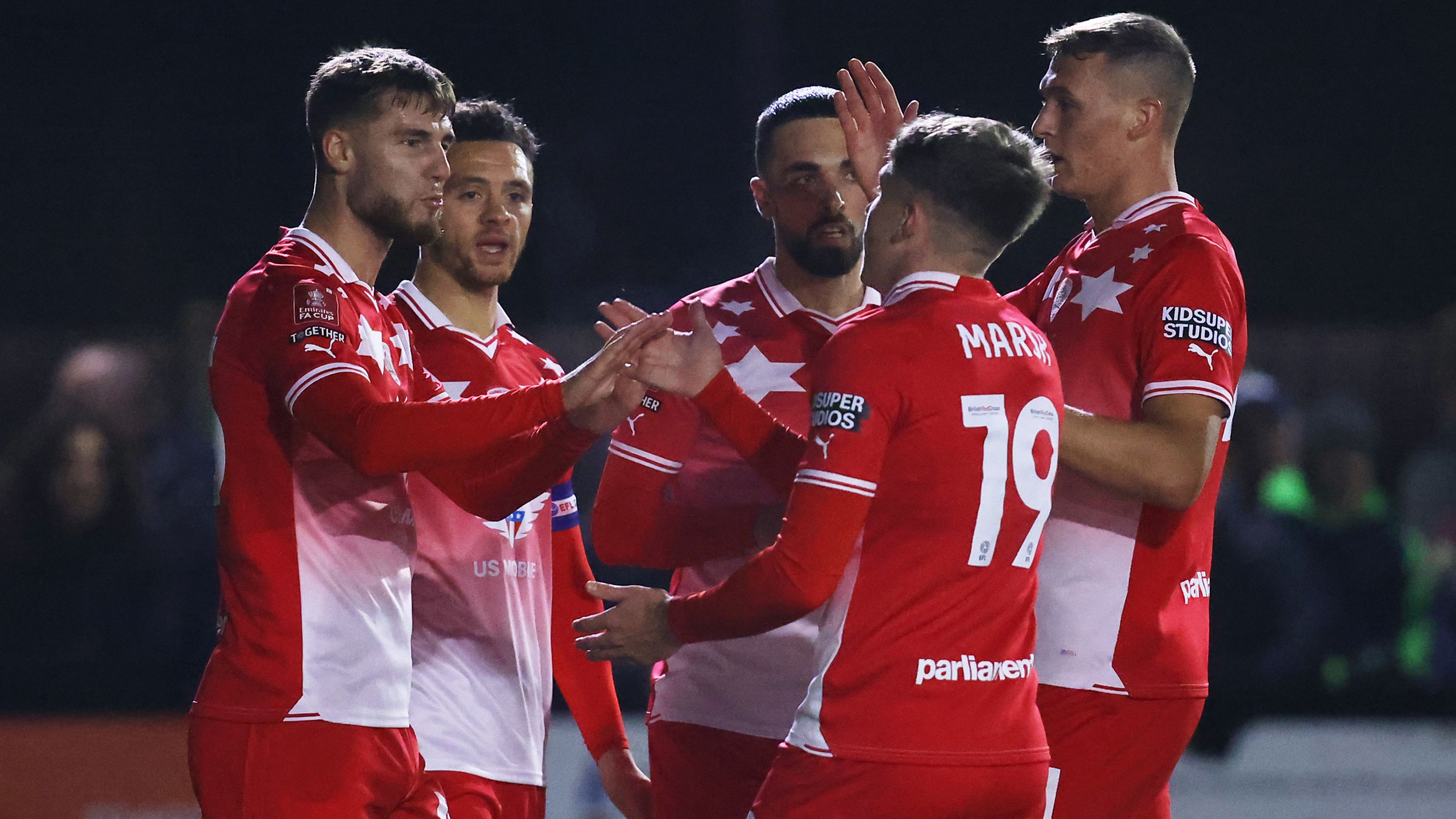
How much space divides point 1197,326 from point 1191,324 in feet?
0.04

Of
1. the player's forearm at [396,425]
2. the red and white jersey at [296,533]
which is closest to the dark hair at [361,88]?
the red and white jersey at [296,533]

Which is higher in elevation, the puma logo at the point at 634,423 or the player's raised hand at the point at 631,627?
the puma logo at the point at 634,423

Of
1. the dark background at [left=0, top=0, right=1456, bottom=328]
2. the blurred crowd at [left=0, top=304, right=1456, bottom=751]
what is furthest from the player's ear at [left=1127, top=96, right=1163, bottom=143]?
the dark background at [left=0, top=0, right=1456, bottom=328]

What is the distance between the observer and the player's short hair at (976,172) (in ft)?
8.58

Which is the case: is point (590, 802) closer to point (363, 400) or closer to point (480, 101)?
point (480, 101)

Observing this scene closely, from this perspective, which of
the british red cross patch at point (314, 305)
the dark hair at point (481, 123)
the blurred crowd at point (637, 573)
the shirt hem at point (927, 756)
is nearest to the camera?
the shirt hem at point (927, 756)

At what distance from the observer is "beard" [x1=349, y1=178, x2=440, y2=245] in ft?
10.2

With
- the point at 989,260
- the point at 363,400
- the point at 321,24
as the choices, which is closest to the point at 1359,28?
the point at 321,24

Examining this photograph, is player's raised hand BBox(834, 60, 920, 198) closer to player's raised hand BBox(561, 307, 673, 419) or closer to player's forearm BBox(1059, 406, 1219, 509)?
player's raised hand BBox(561, 307, 673, 419)

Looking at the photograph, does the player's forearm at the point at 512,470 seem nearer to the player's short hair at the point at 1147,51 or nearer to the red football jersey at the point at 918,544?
the red football jersey at the point at 918,544

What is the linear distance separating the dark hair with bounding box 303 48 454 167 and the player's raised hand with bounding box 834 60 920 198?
901mm

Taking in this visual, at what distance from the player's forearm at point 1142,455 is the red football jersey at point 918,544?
0.98 ft

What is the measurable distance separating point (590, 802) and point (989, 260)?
11.3 feet

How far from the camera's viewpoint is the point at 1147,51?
10.6ft
